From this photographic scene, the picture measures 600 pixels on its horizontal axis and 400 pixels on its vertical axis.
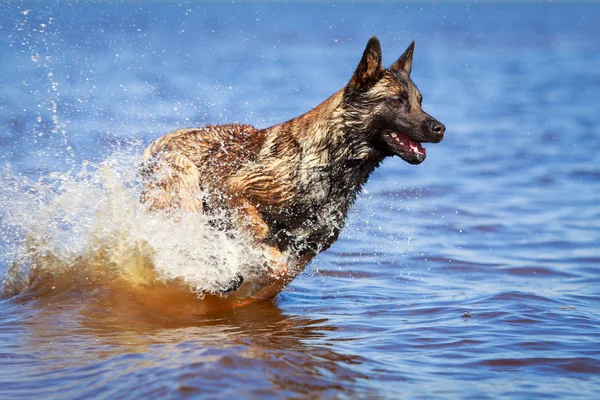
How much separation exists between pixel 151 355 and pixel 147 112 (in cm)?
1260

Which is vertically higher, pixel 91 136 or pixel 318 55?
pixel 318 55

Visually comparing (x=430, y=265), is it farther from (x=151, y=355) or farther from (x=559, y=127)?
(x=559, y=127)

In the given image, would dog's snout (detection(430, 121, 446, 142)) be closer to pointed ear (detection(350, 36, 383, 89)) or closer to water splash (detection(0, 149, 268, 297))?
pointed ear (detection(350, 36, 383, 89))

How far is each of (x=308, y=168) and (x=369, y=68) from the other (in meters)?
0.92

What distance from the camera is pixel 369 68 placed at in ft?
23.1

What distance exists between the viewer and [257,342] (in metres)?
6.32

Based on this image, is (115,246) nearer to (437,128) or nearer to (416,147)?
(416,147)

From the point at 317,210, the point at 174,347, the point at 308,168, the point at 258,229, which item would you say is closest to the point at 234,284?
the point at 258,229

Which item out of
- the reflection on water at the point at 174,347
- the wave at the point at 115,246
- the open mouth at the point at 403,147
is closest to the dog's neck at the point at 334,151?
the open mouth at the point at 403,147

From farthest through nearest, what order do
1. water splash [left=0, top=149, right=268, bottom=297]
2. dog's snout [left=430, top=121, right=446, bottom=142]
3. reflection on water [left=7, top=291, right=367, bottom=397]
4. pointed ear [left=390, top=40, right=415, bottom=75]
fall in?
1. pointed ear [left=390, top=40, right=415, bottom=75]
2. water splash [left=0, top=149, right=268, bottom=297]
3. dog's snout [left=430, top=121, right=446, bottom=142]
4. reflection on water [left=7, top=291, right=367, bottom=397]

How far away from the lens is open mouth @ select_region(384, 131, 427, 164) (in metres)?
7.11

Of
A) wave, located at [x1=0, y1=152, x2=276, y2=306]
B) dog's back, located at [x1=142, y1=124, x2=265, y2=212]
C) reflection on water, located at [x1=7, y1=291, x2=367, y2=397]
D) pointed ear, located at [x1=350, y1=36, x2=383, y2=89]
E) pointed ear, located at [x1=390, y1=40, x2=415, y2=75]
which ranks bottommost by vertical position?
reflection on water, located at [x1=7, y1=291, x2=367, y2=397]

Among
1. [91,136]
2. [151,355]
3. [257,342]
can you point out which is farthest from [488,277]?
[91,136]

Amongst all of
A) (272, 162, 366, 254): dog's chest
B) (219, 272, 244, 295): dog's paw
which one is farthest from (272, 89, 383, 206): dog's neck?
(219, 272, 244, 295): dog's paw
